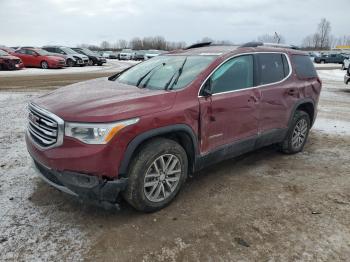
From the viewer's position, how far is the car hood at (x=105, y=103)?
3.08 m

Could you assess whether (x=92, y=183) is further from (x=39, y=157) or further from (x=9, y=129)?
(x=9, y=129)

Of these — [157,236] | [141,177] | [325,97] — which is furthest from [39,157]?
[325,97]

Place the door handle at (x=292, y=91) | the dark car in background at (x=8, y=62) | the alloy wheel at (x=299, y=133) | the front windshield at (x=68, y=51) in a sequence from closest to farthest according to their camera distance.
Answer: the door handle at (x=292, y=91) < the alloy wheel at (x=299, y=133) < the dark car in background at (x=8, y=62) < the front windshield at (x=68, y=51)

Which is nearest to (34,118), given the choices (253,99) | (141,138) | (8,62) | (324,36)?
(141,138)

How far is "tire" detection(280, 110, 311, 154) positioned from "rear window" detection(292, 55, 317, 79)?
631mm

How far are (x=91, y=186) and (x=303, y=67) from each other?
13.5 feet

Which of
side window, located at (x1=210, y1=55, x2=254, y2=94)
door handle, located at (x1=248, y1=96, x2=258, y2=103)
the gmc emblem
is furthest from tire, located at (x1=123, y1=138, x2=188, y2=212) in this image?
door handle, located at (x1=248, y1=96, x2=258, y2=103)

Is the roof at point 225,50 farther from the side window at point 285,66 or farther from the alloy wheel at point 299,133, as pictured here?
the alloy wheel at point 299,133

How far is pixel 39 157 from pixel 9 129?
3569mm

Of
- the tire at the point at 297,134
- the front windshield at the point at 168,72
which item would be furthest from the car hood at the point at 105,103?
the tire at the point at 297,134

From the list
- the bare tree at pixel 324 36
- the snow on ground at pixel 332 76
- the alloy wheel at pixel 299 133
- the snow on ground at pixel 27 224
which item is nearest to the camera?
the snow on ground at pixel 27 224

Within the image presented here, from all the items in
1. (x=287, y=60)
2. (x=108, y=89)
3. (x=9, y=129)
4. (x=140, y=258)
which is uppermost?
(x=287, y=60)

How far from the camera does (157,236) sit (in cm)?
314

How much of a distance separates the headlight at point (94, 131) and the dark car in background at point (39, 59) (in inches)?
842
